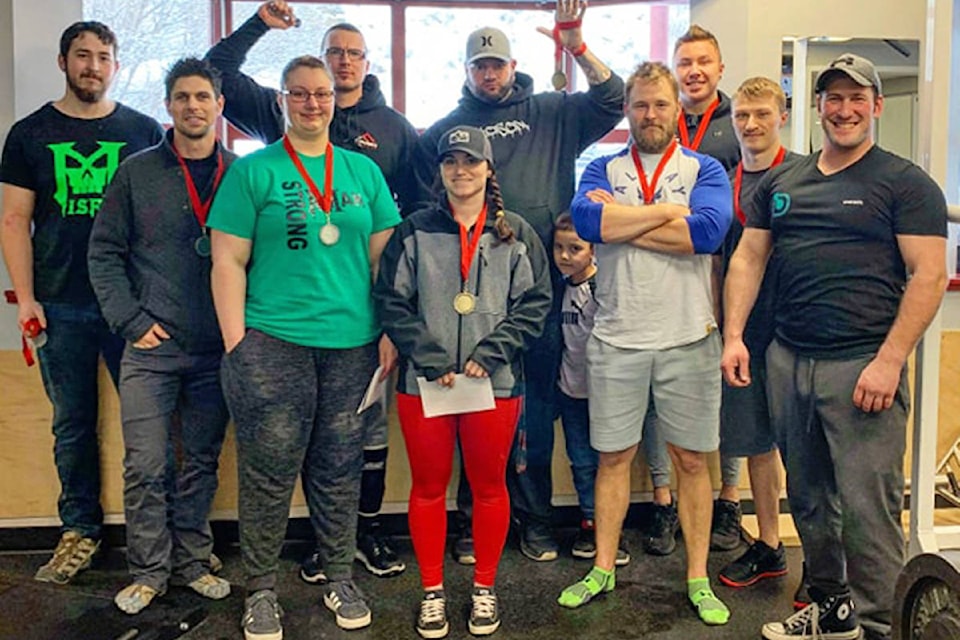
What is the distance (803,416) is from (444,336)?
101 cm

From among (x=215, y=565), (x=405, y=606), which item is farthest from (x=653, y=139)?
(x=215, y=565)

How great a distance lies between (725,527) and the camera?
3252 millimetres

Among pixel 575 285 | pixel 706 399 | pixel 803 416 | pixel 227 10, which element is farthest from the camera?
pixel 227 10

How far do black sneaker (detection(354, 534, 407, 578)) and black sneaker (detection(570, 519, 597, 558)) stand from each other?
63 cm

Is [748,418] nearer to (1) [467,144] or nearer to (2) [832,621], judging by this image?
(2) [832,621]

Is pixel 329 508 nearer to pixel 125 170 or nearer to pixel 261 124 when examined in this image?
pixel 125 170

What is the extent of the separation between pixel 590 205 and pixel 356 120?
958 millimetres

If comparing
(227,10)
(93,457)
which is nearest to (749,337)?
(93,457)

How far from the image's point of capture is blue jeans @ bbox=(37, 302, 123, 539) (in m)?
2.88

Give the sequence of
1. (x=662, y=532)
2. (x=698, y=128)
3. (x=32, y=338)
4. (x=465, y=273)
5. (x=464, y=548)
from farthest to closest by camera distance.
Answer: (x=662, y=532)
(x=464, y=548)
(x=698, y=128)
(x=32, y=338)
(x=465, y=273)

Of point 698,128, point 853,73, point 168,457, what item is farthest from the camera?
point 698,128

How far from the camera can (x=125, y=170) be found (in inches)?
103

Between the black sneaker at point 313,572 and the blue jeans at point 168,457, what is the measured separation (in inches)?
12.6

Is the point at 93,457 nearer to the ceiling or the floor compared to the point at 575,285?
nearer to the floor
